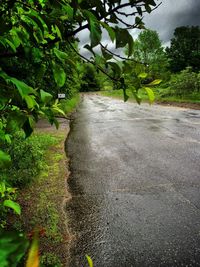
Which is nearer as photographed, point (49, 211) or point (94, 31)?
point (94, 31)

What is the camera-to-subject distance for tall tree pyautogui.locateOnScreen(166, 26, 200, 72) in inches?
1913

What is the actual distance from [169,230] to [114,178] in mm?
2067

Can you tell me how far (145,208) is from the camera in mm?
4270

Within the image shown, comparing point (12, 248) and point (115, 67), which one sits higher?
point (115, 67)

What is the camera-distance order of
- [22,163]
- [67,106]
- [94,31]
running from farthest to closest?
1. [67,106]
2. [22,163]
3. [94,31]

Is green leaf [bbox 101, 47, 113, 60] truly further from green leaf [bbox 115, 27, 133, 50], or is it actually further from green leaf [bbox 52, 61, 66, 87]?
green leaf [bbox 52, 61, 66, 87]

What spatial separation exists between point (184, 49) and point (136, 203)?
51300 millimetres

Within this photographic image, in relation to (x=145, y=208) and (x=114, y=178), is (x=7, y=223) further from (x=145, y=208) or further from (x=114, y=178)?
(x=114, y=178)

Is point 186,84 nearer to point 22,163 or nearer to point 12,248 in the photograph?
point 22,163

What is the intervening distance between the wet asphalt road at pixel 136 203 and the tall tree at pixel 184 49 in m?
43.7

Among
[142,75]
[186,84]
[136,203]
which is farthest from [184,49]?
[142,75]

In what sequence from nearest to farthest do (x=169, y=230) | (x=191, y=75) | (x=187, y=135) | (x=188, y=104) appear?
(x=169, y=230) < (x=187, y=135) < (x=188, y=104) < (x=191, y=75)

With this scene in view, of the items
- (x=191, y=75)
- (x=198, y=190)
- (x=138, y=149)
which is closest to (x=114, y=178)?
(x=198, y=190)

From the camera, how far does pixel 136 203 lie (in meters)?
4.45
